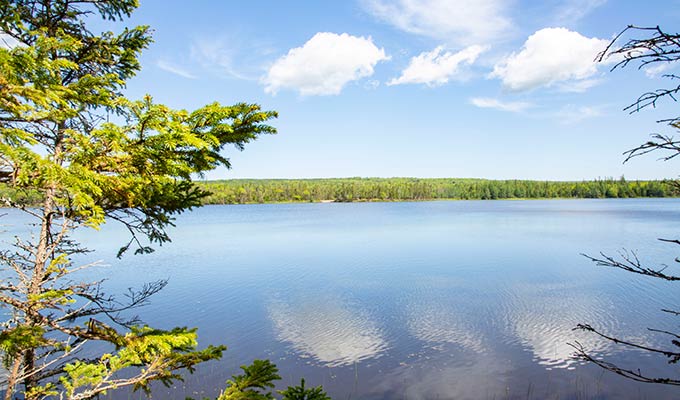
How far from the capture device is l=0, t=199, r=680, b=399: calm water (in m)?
9.54

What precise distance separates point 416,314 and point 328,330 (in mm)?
3428

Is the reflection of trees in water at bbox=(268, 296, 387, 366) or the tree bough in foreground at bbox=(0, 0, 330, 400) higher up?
the tree bough in foreground at bbox=(0, 0, 330, 400)

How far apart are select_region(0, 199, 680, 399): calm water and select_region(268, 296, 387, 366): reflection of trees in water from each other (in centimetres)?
6

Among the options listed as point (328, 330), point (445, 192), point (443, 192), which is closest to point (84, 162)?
point (328, 330)

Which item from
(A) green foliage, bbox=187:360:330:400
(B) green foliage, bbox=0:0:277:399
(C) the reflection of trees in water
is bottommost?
(C) the reflection of trees in water

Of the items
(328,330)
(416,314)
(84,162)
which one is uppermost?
(84,162)

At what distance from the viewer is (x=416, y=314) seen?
46.2ft

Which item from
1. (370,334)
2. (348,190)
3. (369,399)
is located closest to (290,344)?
(370,334)

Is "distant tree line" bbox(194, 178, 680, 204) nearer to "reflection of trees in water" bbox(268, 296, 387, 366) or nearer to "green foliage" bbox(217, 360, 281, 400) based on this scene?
"reflection of trees in water" bbox(268, 296, 387, 366)

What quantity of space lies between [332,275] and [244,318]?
23.8 ft

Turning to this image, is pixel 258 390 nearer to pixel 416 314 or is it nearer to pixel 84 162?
pixel 84 162

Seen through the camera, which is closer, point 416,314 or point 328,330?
point 328,330

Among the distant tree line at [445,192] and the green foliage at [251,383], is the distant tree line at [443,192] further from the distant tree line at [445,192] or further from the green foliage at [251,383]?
the green foliage at [251,383]

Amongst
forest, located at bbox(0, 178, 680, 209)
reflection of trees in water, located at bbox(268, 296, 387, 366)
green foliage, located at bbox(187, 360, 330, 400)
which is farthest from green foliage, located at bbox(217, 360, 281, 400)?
forest, located at bbox(0, 178, 680, 209)
